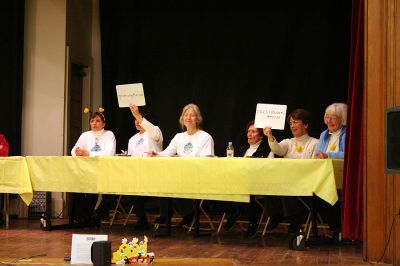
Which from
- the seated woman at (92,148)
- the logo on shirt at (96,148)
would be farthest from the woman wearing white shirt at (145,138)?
the logo on shirt at (96,148)

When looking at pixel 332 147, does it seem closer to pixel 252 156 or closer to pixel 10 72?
pixel 252 156

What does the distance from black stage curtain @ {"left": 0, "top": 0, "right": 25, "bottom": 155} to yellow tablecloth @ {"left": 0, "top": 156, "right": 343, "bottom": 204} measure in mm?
1918

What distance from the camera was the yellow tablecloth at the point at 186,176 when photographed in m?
4.61

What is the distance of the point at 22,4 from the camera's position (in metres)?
7.57

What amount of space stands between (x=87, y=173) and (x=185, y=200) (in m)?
0.96

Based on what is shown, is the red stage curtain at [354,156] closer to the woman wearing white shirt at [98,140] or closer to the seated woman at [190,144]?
the seated woman at [190,144]

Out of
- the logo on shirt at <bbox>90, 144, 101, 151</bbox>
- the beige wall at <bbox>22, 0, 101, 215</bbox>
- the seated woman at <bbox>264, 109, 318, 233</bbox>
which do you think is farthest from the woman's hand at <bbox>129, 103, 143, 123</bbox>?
the beige wall at <bbox>22, 0, 101, 215</bbox>

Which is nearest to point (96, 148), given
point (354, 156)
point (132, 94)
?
point (132, 94)

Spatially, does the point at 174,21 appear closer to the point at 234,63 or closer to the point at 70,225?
the point at 234,63

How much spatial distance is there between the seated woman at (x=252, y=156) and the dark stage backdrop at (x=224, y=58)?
102 centimetres

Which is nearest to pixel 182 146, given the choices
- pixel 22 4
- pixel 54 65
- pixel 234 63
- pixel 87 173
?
pixel 87 173

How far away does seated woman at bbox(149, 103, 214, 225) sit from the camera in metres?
5.88

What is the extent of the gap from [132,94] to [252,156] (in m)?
1.22

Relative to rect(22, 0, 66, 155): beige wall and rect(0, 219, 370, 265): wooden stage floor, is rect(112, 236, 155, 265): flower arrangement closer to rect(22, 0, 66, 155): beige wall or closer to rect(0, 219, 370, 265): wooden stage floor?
rect(0, 219, 370, 265): wooden stage floor
